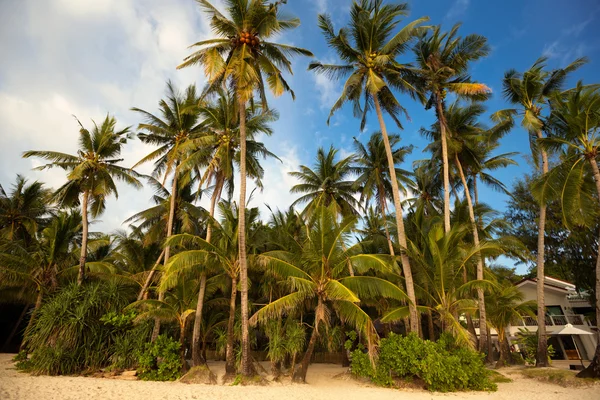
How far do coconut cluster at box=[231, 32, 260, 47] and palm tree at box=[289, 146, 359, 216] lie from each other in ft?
33.3

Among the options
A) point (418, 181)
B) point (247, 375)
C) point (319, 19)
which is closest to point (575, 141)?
point (418, 181)

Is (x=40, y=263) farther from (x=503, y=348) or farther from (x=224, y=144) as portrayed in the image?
(x=503, y=348)

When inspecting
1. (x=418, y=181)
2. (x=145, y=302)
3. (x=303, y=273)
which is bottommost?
(x=145, y=302)

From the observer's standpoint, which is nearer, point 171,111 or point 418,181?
point 171,111

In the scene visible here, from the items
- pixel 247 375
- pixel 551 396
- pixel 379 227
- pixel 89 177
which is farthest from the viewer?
pixel 379 227

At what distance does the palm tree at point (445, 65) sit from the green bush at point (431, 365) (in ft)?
21.7

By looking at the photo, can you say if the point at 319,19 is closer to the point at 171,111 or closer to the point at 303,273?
the point at 171,111

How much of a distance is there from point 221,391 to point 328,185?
1506 centimetres

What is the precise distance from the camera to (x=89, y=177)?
17156 mm

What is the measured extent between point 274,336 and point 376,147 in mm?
13433

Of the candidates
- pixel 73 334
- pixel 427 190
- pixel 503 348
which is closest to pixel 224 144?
pixel 73 334

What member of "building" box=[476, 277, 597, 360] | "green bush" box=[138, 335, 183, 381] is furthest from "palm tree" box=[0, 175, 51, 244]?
"building" box=[476, 277, 597, 360]

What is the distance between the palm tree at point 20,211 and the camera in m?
21.4

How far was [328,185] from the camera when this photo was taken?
22.5 meters
